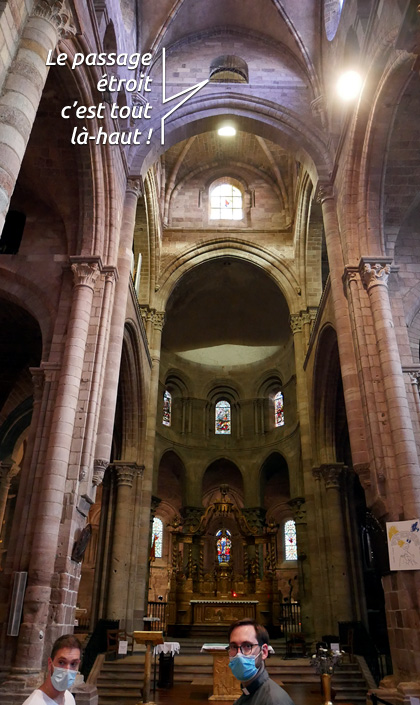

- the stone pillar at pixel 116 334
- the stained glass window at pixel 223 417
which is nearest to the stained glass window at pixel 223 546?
the stained glass window at pixel 223 417

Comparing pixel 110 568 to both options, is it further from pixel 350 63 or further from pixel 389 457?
pixel 350 63

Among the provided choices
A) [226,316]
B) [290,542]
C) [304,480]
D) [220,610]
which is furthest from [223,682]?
[226,316]

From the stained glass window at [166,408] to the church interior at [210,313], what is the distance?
107 mm

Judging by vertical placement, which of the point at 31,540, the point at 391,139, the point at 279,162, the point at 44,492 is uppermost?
the point at 279,162

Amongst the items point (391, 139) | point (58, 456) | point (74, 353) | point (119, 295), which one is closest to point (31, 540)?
point (58, 456)

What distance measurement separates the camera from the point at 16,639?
807cm

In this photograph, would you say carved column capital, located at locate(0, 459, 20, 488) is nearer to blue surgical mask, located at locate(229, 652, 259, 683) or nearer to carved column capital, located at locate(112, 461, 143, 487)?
carved column capital, located at locate(112, 461, 143, 487)

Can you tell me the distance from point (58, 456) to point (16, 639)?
9.06 ft

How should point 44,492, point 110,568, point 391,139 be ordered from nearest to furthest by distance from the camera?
point 44,492
point 391,139
point 110,568

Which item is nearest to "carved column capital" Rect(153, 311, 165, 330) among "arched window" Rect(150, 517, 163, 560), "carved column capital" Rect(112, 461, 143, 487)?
"carved column capital" Rect(112, 461, 143, 487)

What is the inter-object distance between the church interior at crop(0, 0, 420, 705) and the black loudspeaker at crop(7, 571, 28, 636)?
2cm

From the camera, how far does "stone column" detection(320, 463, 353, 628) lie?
14.0 metres

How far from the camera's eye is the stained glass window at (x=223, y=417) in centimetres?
2608

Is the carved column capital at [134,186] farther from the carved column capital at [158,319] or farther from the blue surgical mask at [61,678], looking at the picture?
the blue surgical mask at [61,678]
